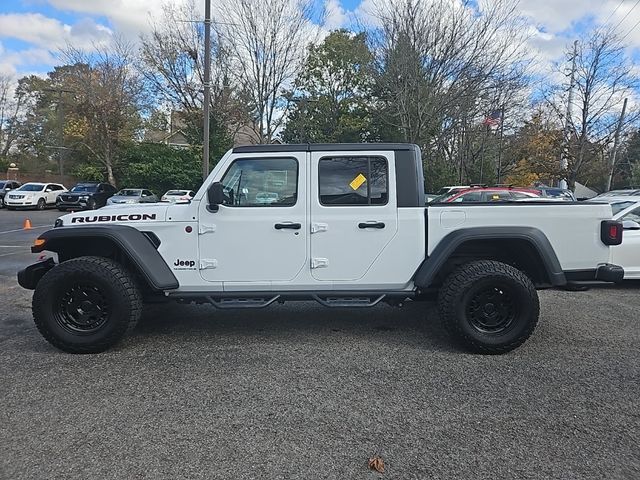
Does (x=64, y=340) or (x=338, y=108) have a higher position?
(x=338, y=108)

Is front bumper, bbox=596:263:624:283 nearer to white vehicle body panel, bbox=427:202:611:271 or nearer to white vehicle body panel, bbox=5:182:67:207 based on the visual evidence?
white vehicle body panel, bbox=427:202:611:271

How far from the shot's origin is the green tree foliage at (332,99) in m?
29.7

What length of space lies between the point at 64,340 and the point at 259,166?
2.43m

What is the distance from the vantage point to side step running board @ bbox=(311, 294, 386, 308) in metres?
4.57

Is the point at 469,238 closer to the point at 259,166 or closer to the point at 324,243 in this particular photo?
the point at 324,243

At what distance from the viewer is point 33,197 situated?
2647cm

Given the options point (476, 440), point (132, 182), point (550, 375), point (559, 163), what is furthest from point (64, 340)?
point (132, 182)

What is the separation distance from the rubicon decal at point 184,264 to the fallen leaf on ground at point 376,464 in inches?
99.6

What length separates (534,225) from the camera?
451 cm

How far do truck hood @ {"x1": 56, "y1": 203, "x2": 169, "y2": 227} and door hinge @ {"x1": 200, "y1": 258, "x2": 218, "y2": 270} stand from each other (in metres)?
0.56

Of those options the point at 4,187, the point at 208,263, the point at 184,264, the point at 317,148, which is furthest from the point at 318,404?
the point at 4,187

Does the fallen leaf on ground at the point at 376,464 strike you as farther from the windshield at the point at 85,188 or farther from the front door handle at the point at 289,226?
the windshield at the point at 85,188

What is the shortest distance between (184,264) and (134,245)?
1.58 ft

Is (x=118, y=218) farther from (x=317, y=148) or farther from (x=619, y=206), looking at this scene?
(x=619, y=206)
